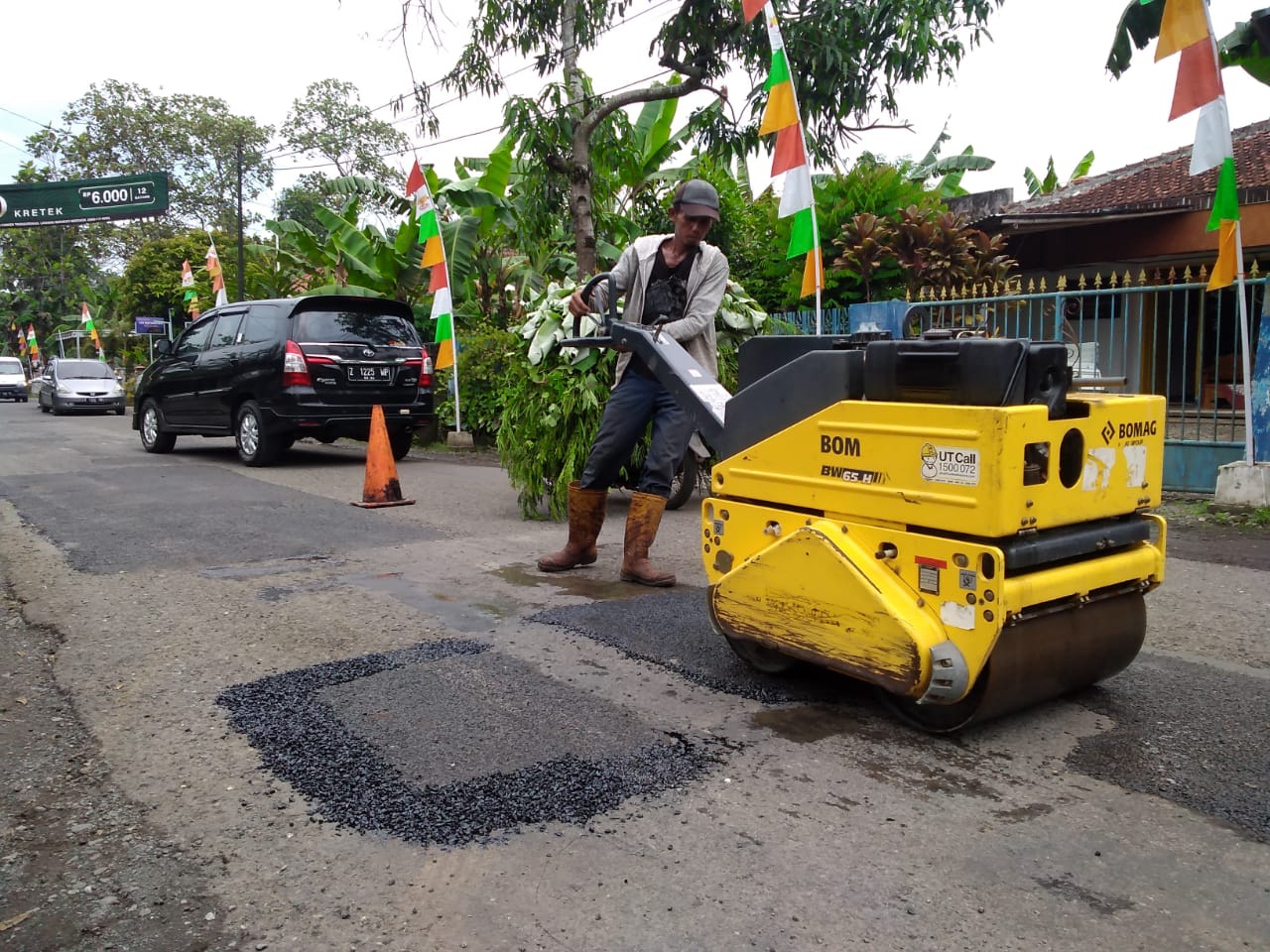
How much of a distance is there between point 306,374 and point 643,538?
6.59 metres

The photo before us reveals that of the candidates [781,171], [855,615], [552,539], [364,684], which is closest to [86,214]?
[781,171]

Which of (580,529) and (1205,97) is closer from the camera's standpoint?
(580,529)

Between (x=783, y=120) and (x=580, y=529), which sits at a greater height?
(x=783, y=120)

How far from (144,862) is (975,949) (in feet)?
6.29

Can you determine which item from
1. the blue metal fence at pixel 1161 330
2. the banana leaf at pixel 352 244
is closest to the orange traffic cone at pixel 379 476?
the blue metal fence at pixel 1161 330

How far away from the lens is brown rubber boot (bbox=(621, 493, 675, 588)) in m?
5.11

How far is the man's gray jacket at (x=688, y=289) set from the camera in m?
5.06

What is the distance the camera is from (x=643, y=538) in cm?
516

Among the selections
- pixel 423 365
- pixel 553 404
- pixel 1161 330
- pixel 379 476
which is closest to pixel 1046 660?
pixel 553 404

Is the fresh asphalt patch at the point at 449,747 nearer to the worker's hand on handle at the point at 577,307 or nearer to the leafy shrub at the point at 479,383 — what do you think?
the worker's hand on handle at the point at 577,307

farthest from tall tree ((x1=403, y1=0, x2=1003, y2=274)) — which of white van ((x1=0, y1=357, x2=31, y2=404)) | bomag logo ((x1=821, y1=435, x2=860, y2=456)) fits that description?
white van ((x1=0, y1=357, x2=31, y2=404))

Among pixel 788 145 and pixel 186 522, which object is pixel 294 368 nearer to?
pixel 186 522

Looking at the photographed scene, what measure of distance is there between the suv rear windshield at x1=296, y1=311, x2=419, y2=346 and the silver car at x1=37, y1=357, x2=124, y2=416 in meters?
17.8

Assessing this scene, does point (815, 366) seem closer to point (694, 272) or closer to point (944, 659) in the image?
point (944, 659)
